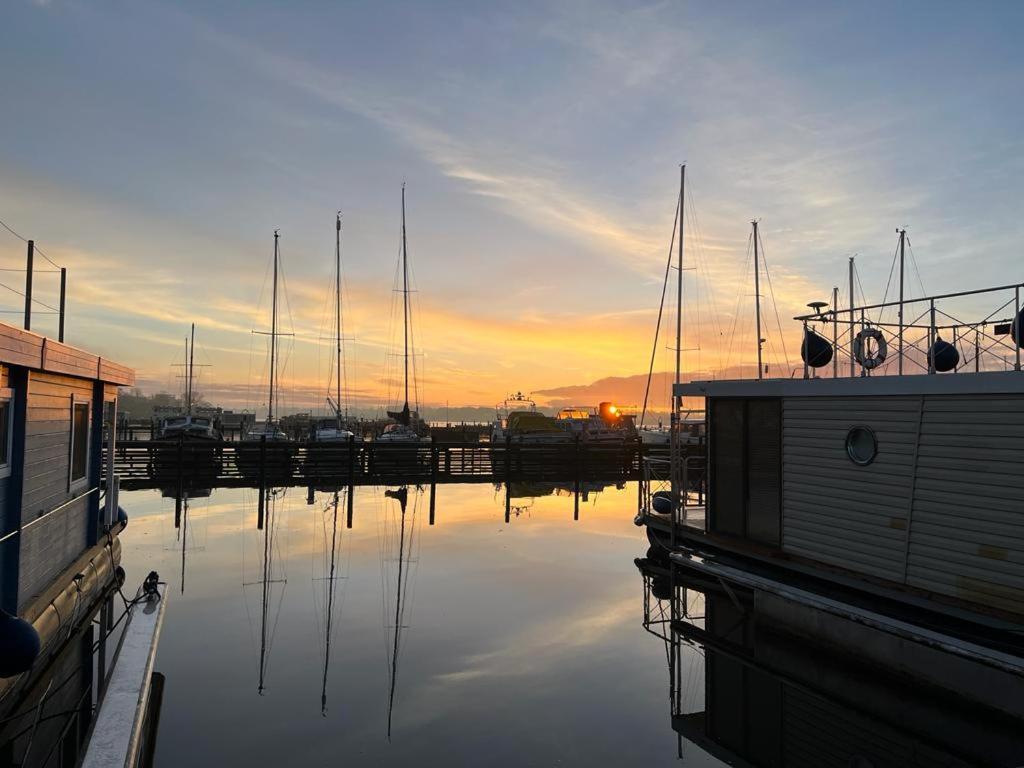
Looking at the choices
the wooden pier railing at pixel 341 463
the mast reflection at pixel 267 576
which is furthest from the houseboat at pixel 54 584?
the wooden pier railing at pixel 341 463

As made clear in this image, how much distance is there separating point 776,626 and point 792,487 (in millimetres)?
2351

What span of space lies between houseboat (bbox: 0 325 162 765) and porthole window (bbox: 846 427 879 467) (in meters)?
10.3

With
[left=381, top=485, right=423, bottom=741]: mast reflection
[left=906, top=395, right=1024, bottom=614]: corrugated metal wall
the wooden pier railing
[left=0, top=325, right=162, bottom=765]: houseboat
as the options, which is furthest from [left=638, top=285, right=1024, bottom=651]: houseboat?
the wooden pier railing

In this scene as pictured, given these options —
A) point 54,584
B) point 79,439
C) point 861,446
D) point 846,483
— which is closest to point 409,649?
point 54,584

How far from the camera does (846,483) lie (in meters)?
11.1

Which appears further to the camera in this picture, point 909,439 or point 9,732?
point 909,439

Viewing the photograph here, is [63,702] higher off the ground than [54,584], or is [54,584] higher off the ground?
[54,584]

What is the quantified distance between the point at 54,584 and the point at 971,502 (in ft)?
42.4

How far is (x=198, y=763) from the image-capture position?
23.7ft

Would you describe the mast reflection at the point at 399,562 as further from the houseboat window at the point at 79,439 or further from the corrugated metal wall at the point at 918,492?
the corrugated metal wall at the point at 918,492

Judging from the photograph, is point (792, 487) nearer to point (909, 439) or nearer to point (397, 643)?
point (909, 439)

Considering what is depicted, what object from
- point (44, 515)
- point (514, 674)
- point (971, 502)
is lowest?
point (514, 674)

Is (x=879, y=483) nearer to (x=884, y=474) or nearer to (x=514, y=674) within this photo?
(x=884, y=474)

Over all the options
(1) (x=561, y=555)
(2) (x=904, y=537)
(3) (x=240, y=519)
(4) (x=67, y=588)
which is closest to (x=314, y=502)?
(3) (x=240, y=519)
